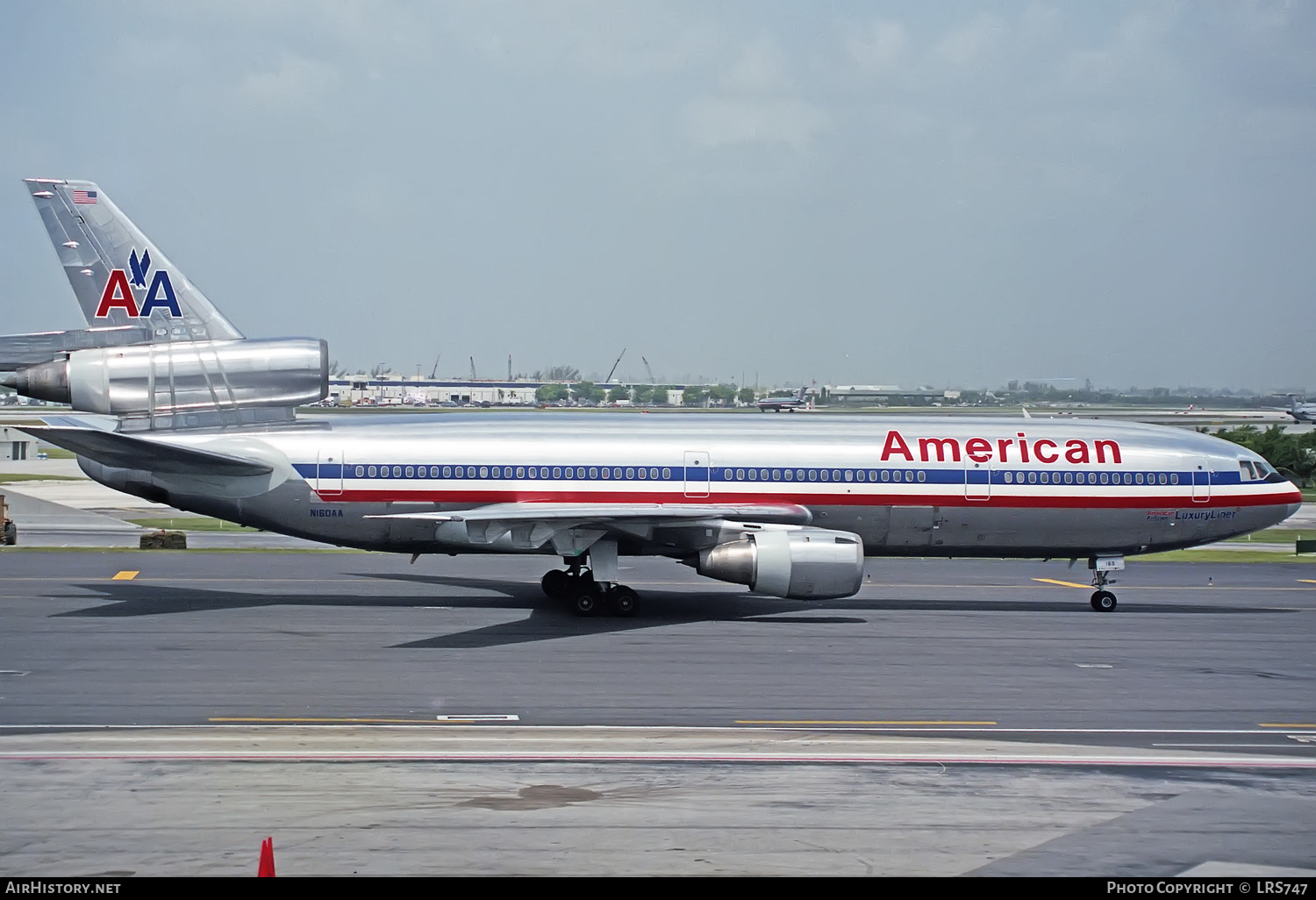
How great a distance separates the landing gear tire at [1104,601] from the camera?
3012 centimetres

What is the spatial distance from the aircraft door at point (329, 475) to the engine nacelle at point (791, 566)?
881 centimetres

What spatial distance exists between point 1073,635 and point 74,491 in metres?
59.7

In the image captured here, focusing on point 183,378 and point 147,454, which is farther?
point 183,378

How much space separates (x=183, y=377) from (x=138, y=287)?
2316 millimetres

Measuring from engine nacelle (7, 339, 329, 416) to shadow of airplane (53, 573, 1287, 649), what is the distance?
→ 15.2 ft

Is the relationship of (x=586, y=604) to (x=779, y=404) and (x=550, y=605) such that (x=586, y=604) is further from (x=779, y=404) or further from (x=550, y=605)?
(x=779, y=404)

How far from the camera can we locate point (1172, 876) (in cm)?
1120

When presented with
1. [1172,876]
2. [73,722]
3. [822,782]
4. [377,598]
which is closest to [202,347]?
Answer: [377,598]

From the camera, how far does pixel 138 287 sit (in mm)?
27891

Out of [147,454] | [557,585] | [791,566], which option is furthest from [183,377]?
[791,566]

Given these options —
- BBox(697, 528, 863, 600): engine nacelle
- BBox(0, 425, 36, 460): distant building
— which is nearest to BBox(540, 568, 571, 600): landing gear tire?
BBox(697, 528, 863, 600): engine nacelle

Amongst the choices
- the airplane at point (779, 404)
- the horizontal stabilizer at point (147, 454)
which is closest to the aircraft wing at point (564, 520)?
the horizontal stabilizer at point (147, 454)

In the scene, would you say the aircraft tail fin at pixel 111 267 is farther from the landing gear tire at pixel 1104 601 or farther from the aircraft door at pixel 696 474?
the landing gear tire at pixel 1104 601
